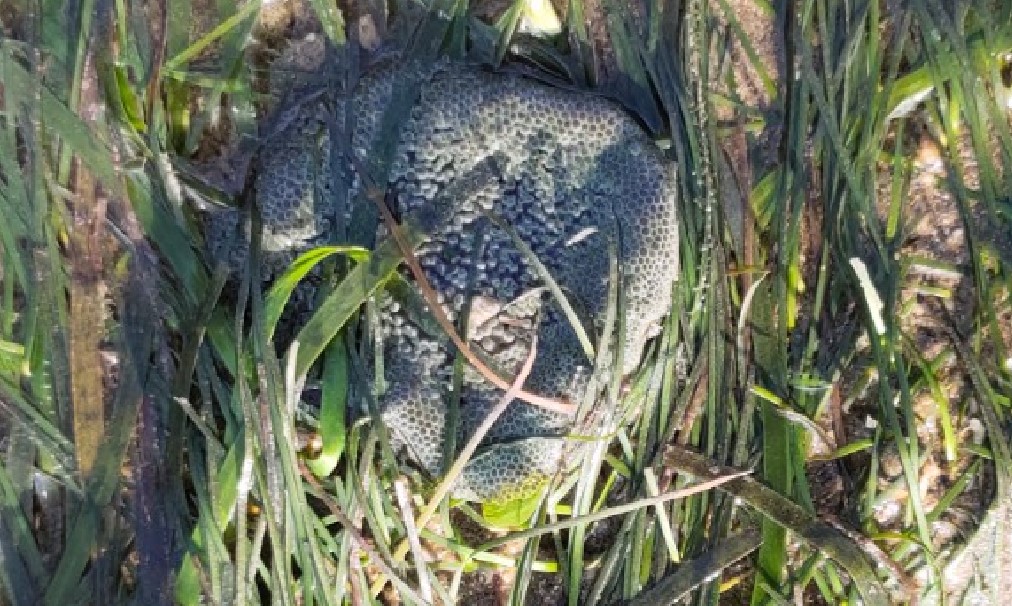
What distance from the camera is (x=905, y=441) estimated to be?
136 centimetres

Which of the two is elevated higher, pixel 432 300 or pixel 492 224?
pixel 492 224

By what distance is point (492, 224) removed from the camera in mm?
1288

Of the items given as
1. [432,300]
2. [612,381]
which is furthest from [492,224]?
[612,381]

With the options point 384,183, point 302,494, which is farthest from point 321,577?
point 384,183

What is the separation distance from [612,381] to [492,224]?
0.33 meters

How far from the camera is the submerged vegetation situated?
1321mm

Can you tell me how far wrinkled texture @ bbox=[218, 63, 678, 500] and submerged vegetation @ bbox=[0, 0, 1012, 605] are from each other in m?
0.07

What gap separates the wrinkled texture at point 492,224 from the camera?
1.29m

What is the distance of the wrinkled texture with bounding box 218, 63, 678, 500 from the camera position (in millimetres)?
1291

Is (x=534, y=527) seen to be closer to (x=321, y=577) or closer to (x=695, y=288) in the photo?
(x=321, y=577)

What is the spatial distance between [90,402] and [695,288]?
106cm

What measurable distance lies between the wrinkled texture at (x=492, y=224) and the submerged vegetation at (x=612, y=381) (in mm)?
68

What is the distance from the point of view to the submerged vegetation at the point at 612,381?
4.33 ft

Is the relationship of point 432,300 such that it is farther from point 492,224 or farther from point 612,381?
point 612,381
